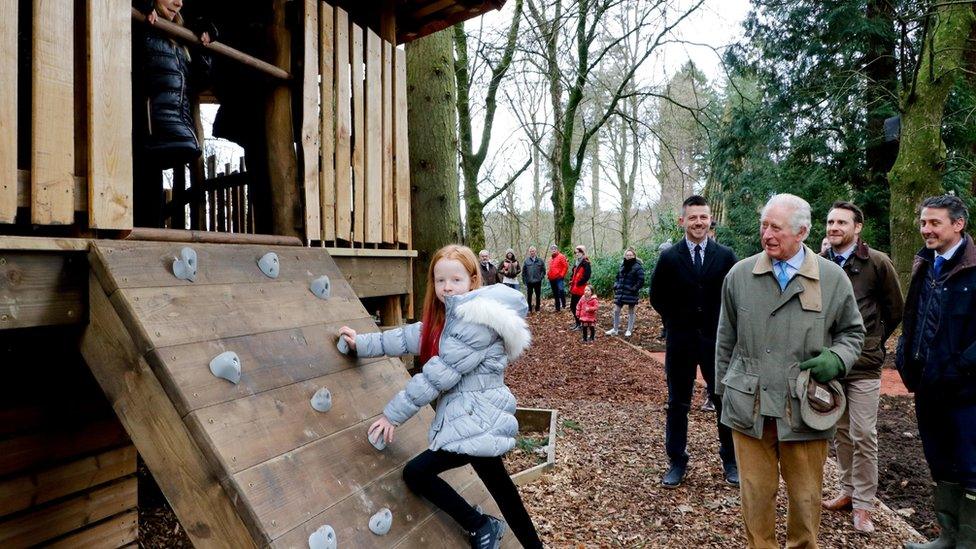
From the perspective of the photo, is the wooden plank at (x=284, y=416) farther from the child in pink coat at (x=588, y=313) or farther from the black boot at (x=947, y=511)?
the child in pink coat at (x=588, y=313)

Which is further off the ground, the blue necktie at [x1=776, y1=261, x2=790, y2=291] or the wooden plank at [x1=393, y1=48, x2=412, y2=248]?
the wooden plank at [x1=393, y1=48, x2=412, y2=248]

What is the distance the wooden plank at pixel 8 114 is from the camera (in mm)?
2078

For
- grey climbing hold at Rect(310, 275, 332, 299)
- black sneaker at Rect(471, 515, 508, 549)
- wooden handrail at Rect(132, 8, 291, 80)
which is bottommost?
black sneaker at Rect(471, 515, 508, 549)

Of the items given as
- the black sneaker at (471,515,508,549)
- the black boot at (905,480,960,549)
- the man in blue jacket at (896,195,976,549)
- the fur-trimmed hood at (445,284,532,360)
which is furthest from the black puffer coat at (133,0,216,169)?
the black boot at (905,480,960,549)

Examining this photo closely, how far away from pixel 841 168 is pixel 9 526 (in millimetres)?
15608

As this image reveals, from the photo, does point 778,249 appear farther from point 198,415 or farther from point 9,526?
point 9,526

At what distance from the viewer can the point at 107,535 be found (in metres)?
3.44

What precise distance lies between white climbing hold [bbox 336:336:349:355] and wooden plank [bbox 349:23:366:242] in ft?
3.88

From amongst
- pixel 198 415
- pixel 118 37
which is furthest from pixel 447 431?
pixel 118 37

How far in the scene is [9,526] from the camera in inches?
115

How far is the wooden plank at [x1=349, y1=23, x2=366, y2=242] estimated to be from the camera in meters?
3.89

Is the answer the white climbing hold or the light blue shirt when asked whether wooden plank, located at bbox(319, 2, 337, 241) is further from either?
the light blue shirt

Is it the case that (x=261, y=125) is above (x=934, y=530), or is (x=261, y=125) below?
above

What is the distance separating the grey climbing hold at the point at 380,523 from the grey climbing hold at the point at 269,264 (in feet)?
4.17
